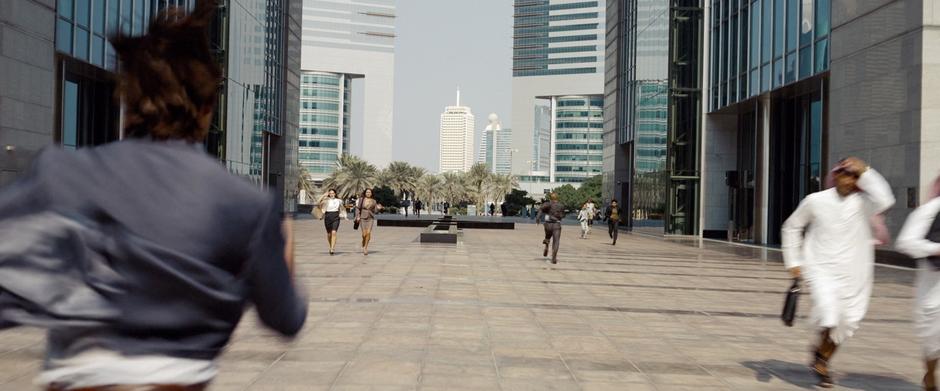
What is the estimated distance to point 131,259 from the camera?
1.89 meters

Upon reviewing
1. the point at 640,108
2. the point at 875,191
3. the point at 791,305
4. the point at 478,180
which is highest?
the point at 640,108

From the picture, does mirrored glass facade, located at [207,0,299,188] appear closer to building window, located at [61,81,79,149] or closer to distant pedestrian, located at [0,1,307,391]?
building window, located at [61,81,79,149]

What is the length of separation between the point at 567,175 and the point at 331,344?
570ft

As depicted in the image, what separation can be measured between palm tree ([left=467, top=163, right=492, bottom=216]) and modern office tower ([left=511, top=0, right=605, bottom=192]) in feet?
254

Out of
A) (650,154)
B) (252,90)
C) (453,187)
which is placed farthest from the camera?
(453,187)

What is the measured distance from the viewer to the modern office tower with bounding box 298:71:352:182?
518ft

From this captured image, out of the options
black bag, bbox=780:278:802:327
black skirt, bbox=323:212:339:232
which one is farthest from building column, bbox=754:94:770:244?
black bag, bbox=780:278:802:327

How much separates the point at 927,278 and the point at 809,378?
4.85 ft

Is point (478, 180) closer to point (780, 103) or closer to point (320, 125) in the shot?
point (320, 125)

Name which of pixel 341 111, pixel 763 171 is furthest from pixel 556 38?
pixel 763 171

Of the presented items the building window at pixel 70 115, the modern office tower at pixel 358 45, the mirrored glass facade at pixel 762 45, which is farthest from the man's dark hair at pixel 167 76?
the modern office tower at pixel 358 45

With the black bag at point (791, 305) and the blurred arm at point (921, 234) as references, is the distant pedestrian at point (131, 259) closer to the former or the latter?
the blurred arm at point (921, 234)

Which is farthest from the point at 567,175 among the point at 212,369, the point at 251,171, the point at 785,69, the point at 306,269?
the point at 212,369

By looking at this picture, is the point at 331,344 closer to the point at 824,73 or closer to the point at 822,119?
the point at 824,73
